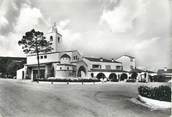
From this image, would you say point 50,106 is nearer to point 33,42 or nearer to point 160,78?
point 33,42

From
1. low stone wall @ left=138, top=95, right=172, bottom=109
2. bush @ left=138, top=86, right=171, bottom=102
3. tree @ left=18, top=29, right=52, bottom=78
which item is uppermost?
tree @ left=18, top=29, right=52, bottom=78

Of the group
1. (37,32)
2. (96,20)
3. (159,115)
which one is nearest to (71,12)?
(96,20)

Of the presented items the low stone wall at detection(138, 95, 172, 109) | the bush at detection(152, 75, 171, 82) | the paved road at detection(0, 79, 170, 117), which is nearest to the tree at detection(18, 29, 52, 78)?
the paved road at detection(0, 79, 170, 117)

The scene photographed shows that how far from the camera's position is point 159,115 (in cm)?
318

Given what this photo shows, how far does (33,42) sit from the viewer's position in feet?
11.1

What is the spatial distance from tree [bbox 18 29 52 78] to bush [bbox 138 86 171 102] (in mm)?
2335

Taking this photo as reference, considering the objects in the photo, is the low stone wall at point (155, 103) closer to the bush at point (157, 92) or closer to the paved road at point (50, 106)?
the bush at point (157, 92)

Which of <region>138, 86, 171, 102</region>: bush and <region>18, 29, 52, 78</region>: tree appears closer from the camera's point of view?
<region>18, 29, 52, 78</region>: tree

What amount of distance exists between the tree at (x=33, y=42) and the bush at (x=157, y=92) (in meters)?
2.33

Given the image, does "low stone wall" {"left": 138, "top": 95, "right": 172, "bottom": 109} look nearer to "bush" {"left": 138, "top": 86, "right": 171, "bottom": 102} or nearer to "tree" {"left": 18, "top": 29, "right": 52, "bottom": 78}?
"bush" {"left": 138, "top": 86, "right": 171, "bottom": 102}

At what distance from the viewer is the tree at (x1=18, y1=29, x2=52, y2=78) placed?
3.18 metres

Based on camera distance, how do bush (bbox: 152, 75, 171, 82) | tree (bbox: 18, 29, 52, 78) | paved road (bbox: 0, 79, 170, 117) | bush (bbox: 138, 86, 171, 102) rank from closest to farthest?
paved road (bbox: 0, 79, 170, 117) < tree (bbox: 18, 29, 52, 78) < bush (bbox: 138, 86, 171, 102) < bush (bbox: 152, 75, 171, 82)

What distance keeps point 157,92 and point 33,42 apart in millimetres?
2850

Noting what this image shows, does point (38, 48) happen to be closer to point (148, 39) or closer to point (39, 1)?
point (39, 1)
